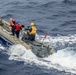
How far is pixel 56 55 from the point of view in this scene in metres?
29.2

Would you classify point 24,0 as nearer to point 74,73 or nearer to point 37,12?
point 37,12

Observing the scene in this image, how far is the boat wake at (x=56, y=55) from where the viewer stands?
27375 millimetres

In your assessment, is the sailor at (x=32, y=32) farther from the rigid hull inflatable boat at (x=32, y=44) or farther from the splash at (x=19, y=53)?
the splash at (x=19, y=53)

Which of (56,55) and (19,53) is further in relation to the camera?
(19,53)

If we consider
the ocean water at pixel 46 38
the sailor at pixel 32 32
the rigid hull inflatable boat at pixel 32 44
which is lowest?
the ocean water at pixel 46 38

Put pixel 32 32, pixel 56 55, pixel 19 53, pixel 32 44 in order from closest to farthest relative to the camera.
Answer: pixel 56 55, pixel 19 53, pixel 32 32, pixel 32 44

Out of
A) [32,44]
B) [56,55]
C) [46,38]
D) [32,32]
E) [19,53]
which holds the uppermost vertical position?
[32,32]

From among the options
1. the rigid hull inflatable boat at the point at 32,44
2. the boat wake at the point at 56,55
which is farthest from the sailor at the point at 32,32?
the boat wake at the point at 56,55

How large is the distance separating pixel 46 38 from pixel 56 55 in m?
4.79

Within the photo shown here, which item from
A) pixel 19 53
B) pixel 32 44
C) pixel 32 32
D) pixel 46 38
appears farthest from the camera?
pixel 46 38

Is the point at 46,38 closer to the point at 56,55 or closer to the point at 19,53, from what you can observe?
the point at 19,53

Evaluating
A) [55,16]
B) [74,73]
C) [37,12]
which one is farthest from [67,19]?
[74,73]

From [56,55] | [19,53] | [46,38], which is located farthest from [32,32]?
[56,55]

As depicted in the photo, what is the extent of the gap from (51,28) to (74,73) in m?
11.5
